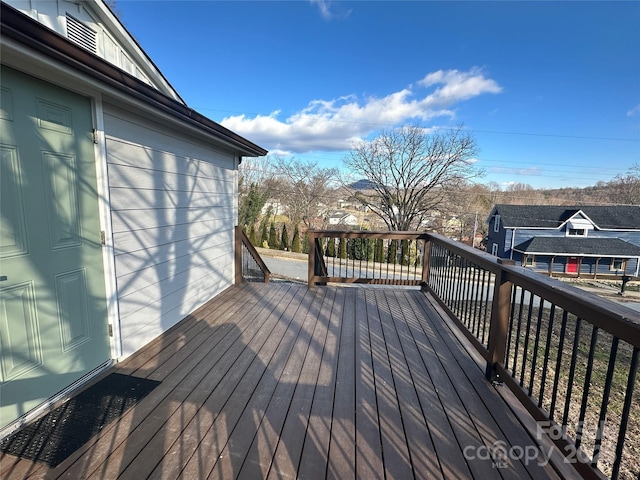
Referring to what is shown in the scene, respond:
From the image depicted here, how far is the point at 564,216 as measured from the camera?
19.5m

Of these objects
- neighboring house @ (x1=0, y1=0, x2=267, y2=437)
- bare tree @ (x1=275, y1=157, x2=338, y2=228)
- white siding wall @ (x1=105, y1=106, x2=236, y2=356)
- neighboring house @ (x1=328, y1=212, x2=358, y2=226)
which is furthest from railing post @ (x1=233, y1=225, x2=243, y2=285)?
neighboring house @ (x1=328, y1=212, x2=358, y2=226)

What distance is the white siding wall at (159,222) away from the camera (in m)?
2.35

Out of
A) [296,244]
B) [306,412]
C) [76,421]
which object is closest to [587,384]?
[306,412]

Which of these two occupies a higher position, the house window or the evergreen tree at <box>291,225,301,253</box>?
the evergreen tree at <box>291,225,301,253</box>

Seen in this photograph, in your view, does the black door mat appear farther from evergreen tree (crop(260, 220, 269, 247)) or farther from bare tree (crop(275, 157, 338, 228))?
bare tree (crop(275, 157, 338, 228))

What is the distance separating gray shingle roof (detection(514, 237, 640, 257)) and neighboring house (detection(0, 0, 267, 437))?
21617 mm

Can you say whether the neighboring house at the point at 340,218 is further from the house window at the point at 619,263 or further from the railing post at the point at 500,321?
the railing post at the point at 500,321

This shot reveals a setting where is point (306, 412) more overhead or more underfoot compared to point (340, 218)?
more underfoot

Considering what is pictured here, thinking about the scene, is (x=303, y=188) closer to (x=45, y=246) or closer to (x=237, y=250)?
(x=237, y=250)

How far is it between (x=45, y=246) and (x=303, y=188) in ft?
66.2

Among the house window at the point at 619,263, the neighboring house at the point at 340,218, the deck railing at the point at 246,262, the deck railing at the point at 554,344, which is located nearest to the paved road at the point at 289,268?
the deck railing at the point at 246,262

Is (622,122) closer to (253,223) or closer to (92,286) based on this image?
(253,223)

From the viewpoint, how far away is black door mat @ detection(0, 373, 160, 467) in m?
1.45

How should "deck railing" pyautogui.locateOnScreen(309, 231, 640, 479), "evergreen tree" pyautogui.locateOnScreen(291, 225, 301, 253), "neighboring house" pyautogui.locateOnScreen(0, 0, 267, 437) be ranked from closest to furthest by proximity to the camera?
"deck railing" pyautogui.locateOnScreen(309, 231, 640, 479), "neighboring house" pyautogui.locateOnScreen(0, 0, 267, 437), "evergreen tree" pyautogui.locateOnScreen(291, 225, 301, 253)
